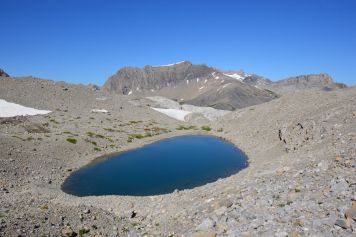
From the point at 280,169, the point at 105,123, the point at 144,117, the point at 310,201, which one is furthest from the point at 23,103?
the point at 310,201

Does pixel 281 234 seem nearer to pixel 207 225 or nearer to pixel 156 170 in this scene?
pixel 207 225

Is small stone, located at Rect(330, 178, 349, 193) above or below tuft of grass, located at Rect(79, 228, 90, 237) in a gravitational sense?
above

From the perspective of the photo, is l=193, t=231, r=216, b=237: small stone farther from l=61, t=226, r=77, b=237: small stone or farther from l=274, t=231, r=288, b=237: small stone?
l=61, t=226, r=77, b=237: small stone

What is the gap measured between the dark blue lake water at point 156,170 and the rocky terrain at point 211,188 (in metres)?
2.70

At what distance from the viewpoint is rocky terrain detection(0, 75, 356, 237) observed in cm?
2402

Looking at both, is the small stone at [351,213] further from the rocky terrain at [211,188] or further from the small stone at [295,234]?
the small stone at [295,234]

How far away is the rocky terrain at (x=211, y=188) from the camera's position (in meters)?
24.0

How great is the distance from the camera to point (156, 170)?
178 feet

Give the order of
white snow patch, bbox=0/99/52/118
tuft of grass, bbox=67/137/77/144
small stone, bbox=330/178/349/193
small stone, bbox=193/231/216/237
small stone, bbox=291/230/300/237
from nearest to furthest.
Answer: small stone, bbox=291/230/300/237 < small stone, bbox=193/231/216/237 < small stone, bbox=330/178/349/193 < tuft of grass, bbox=67/137/77/144 < white snow patch, bbox=0/99/52/118

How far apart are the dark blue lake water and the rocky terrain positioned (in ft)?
8.87

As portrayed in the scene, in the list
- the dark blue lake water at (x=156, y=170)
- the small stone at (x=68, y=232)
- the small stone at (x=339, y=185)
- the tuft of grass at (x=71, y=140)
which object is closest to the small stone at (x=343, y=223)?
the small stone at (x=339, y=185)

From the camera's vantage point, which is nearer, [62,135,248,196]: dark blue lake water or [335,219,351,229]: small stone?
[335,219,351,229]: small stone

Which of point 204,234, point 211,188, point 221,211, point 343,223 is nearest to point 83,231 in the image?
point 204,234

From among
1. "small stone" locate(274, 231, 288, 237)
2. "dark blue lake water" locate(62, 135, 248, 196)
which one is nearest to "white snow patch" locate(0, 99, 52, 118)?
"dark blue lake water" locate(62, 135, 248, 196)
